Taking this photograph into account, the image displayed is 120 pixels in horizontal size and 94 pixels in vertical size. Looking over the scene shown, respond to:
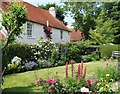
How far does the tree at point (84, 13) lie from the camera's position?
84.1ft

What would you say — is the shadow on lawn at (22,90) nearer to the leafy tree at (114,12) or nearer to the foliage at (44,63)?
the foliage at (44,63)

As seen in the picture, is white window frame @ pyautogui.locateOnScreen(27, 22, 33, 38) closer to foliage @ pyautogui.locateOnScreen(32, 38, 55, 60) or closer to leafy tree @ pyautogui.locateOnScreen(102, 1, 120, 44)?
foliage @ pyautogui.locateOnScreen(32, 38, 55, 60)

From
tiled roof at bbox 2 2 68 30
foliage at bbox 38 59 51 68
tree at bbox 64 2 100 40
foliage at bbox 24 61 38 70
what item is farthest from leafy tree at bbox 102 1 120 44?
foliage at bbox 24 61 38 70

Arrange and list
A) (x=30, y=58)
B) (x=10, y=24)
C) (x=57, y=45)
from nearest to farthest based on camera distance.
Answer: (x=10, y=24) → (x=30, y=58) → (x=57, y=45)

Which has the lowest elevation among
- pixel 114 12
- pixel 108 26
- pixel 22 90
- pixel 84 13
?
pixel 22 90

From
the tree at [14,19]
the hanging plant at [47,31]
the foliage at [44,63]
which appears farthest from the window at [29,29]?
the tree at [14,19]

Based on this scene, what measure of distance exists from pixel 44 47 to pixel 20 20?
6422mm

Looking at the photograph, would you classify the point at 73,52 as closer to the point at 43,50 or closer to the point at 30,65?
the point at 43,50

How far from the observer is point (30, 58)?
412 inches

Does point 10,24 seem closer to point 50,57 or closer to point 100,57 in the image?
point 50,57

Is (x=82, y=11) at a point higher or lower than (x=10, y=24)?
higher

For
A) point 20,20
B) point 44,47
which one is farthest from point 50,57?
point 20,20

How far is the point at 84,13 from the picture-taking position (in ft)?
86.1

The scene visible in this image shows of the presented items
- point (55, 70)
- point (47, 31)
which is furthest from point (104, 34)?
point (55, 70)
